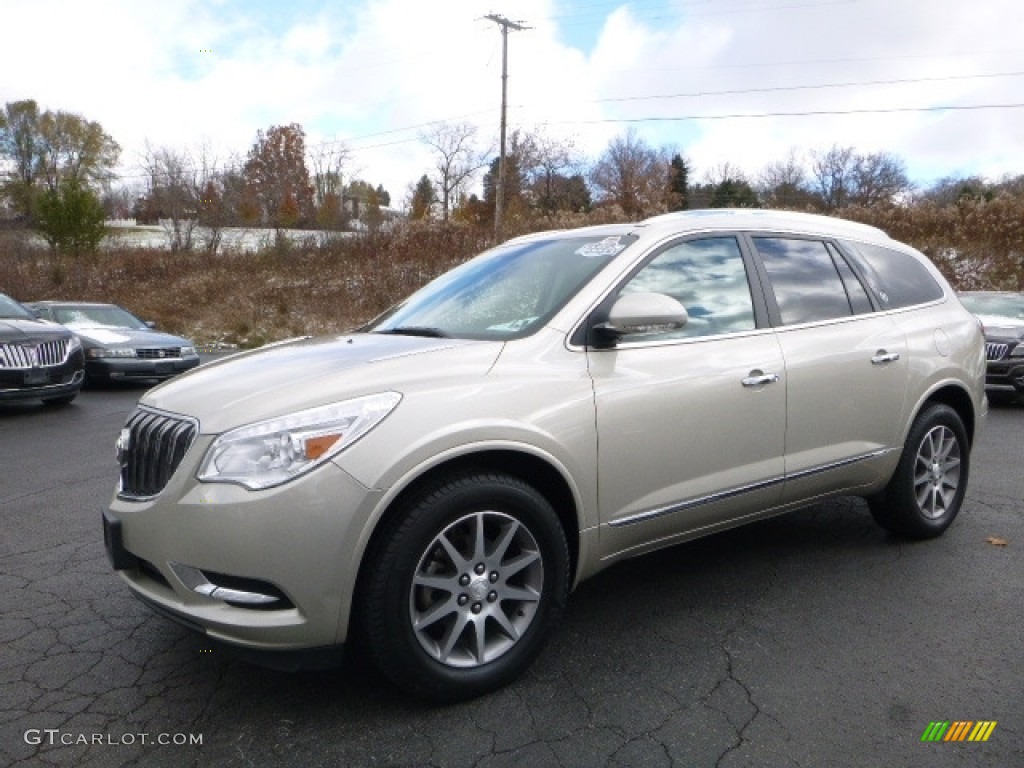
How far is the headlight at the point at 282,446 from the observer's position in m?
2.45

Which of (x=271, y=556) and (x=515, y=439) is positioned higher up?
(x=515, y=439)

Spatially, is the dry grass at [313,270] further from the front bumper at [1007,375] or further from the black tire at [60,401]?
the front bumper at [1007,375]

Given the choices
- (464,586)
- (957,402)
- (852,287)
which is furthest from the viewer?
(957,402)

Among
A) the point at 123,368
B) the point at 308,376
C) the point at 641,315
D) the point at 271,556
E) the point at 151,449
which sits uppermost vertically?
the point at 641,315

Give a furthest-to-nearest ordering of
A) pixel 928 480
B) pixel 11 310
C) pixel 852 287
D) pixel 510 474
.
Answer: pixel 11 310 < pixel 928 480 < pixel 852 287 < pixel 510 474

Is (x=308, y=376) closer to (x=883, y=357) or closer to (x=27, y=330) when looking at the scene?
(x=883, y=357)

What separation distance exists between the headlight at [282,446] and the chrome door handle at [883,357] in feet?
8.86

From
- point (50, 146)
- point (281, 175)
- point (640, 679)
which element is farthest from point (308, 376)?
point (50, 146)

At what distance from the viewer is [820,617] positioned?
3.43 metres

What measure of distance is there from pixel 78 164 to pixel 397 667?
232ft

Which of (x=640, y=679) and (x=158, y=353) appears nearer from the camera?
(x=640, y=679)

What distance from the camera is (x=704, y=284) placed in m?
3.57

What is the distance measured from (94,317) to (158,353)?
70.5 inches

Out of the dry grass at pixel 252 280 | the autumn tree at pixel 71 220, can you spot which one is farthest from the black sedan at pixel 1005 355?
the autumn tree at pixel 71 220
